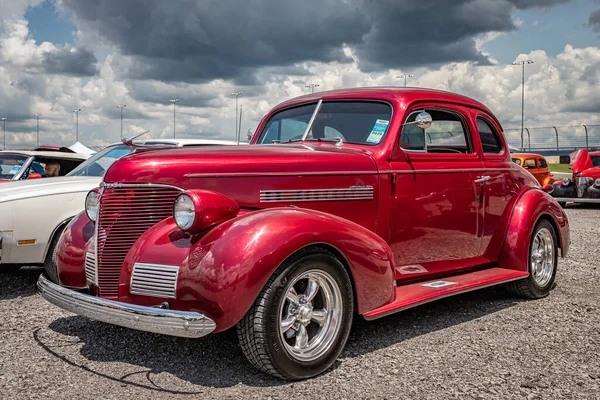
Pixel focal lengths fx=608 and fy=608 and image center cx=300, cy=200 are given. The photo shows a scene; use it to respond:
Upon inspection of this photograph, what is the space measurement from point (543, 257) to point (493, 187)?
1094mm

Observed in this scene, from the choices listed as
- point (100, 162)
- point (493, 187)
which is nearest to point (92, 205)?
point (100, 162)

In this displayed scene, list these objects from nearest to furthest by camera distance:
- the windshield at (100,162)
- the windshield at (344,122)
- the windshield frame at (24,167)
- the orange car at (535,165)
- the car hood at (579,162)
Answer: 1. the windshield at (344,122)
2. the windshield at (100,162)
3. the windshield frame at (24,167)
4. the car hood at (579,162)
5. the orange car at (535,165)

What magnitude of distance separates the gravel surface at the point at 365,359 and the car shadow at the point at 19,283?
0.53m

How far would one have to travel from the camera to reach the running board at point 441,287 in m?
4.20

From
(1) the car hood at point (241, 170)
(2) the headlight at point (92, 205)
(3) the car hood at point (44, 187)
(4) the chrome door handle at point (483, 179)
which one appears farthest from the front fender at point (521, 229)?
(3) the car hood at point (44, 187)

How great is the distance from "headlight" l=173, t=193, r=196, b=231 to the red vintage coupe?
0.01m

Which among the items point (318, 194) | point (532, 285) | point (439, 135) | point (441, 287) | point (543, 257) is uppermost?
point (439, 135)

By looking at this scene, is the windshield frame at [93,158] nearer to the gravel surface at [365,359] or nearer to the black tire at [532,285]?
the gravel surface at [365,359]

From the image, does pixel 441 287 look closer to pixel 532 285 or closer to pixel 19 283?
pixel 532 285

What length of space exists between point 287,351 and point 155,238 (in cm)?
107

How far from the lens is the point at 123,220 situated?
3.99 meters

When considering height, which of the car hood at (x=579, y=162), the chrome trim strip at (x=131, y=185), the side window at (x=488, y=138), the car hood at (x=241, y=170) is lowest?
the chrome trim strip at (x=131, y=185)

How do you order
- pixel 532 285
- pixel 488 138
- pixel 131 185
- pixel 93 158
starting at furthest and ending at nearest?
pixel 93 158
pixel 488 138
pixel 532 285
pixel 131 185

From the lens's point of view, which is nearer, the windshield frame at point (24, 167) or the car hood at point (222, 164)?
the car hood at point (222, 164)
